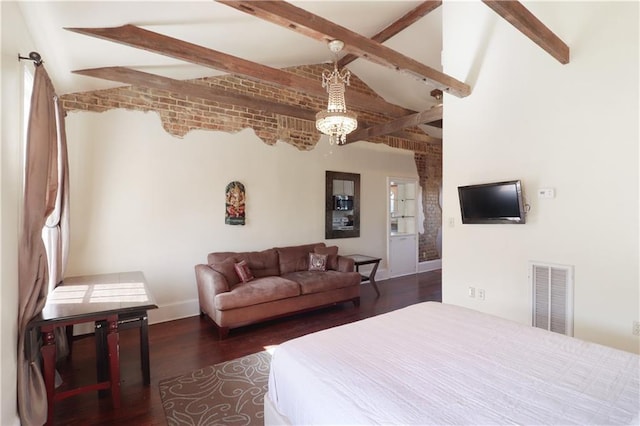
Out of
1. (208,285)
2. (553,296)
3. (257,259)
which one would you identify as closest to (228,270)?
(208,285)

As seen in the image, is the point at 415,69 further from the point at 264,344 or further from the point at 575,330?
the point at 264,344

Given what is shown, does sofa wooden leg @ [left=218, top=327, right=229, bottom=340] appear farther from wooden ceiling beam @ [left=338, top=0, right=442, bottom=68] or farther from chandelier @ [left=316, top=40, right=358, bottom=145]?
wooden ceiling beam @ [left=338, top=0, right=442, bottom=68]

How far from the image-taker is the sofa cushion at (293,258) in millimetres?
4676

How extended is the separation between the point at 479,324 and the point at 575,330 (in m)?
1.48

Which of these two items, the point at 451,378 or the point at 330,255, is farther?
the point at 330,255

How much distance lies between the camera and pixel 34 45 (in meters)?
2.28

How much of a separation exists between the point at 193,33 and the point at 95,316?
2.49 metres

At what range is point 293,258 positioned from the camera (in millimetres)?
4773

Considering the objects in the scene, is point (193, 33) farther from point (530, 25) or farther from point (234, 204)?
point (530, 25)

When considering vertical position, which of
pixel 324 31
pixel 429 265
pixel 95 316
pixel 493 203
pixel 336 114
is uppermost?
pixel 324 31

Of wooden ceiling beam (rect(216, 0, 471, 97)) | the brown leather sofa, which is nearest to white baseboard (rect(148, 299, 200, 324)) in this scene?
the brown leather sofa

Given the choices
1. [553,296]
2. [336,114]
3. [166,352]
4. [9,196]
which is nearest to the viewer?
[9,196]

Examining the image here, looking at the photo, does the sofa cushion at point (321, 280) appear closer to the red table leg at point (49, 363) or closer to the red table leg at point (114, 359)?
the red table leg at point (114, 359)

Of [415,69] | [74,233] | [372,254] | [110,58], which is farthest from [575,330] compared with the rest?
[74,233]
